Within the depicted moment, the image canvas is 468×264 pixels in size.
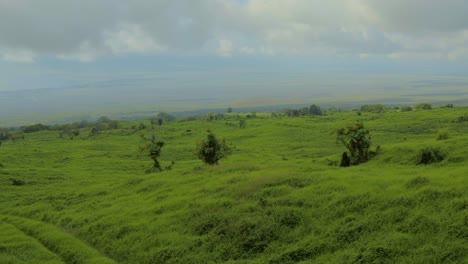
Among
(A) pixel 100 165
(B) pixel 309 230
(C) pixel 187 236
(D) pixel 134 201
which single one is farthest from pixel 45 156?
(B) pixel 309 230

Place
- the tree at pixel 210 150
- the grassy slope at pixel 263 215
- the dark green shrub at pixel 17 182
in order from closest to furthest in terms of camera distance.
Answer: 1. the grassy slope at pixel 263 215
2. the tree at pixel 210 150
3. the dark green shrub at pixel 17 182

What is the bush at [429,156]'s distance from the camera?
45.3m

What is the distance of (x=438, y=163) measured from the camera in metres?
43.8

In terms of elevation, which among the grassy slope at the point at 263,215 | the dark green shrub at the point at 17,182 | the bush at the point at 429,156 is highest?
the bush at the point at 429,156

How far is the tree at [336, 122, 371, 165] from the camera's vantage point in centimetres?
5291

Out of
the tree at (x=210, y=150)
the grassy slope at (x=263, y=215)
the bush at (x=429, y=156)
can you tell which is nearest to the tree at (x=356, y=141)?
the grassy slope at (x=263, y=215)

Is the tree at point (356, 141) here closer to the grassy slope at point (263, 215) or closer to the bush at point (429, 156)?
the grassy slope at point (263, 215)

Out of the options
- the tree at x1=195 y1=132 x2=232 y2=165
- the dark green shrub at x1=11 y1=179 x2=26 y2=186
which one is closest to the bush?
the tree at x1=195 y1=132 x2=232 y2=165

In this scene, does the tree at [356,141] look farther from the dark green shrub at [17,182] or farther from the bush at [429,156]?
the dark green shrub at [17,182]

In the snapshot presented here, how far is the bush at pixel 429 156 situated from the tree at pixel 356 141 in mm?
7681

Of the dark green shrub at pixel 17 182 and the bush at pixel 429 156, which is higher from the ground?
the bush at pixel 429 156

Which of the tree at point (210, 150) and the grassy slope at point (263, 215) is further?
the tree at point (210, 150)

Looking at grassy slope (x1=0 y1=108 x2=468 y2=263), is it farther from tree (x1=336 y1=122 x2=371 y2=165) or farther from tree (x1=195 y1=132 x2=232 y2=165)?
tree (x1=195 y1=132 x2=232 y2=165)

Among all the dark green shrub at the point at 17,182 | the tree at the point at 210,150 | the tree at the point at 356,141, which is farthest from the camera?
the dark green shrub at the point at 17,182
